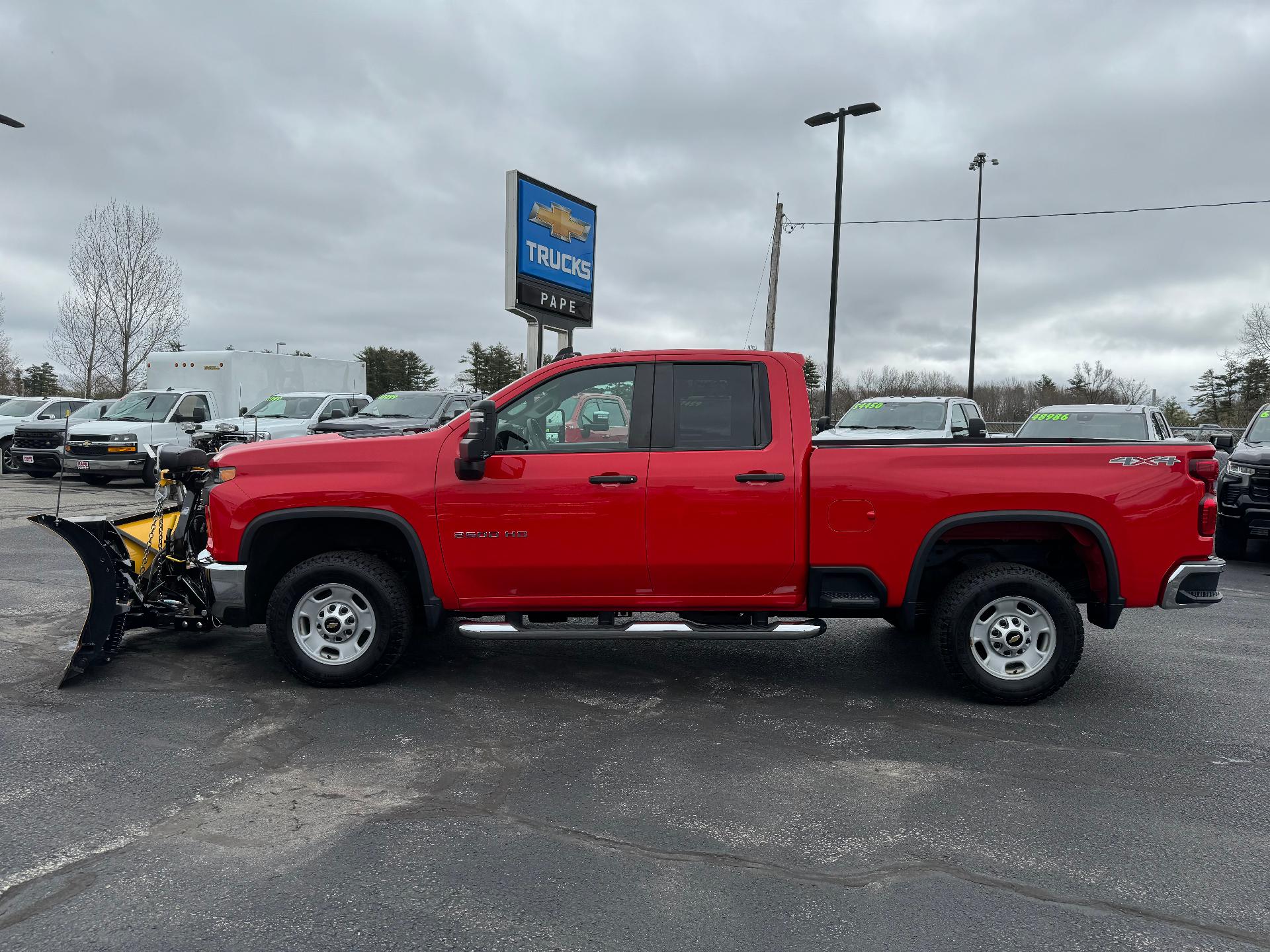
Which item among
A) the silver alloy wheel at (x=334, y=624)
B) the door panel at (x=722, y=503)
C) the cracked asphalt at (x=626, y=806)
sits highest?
the door panel at (x=722, y=503)

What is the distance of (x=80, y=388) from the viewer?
134 ft

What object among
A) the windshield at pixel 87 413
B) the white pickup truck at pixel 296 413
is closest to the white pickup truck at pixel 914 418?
the white pickup truck at pixel 296 413

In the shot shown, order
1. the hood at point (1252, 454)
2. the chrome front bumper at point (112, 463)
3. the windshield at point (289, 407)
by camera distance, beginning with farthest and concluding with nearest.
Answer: the windshield at point (289, 407) < the chrome front bumper at point (112, 463) < the hood at point (1252, 454)

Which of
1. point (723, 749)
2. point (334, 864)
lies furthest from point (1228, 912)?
point (334, 864)

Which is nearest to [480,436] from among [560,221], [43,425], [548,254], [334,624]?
[334,624]

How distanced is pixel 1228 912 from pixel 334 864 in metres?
3.04

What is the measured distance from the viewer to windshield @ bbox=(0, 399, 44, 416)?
22.5 meters

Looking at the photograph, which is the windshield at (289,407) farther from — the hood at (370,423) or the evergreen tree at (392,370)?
the evergreen tree at (392,370)

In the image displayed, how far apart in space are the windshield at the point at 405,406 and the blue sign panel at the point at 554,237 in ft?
12.8

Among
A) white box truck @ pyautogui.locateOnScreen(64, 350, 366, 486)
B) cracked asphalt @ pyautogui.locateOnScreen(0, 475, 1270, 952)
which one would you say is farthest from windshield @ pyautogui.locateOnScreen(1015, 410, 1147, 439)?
white box truck @ pyautogui.locateOnScreen(64, 350, 366, 486)

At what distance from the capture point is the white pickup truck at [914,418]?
14195 millimetres

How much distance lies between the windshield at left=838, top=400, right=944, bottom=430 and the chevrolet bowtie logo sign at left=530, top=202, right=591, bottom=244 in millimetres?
5664

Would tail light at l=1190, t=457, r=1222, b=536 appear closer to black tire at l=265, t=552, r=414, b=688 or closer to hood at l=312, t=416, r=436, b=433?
black tire at l=265, t=552, r=414, b=688

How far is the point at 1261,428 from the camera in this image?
11.9 meters
